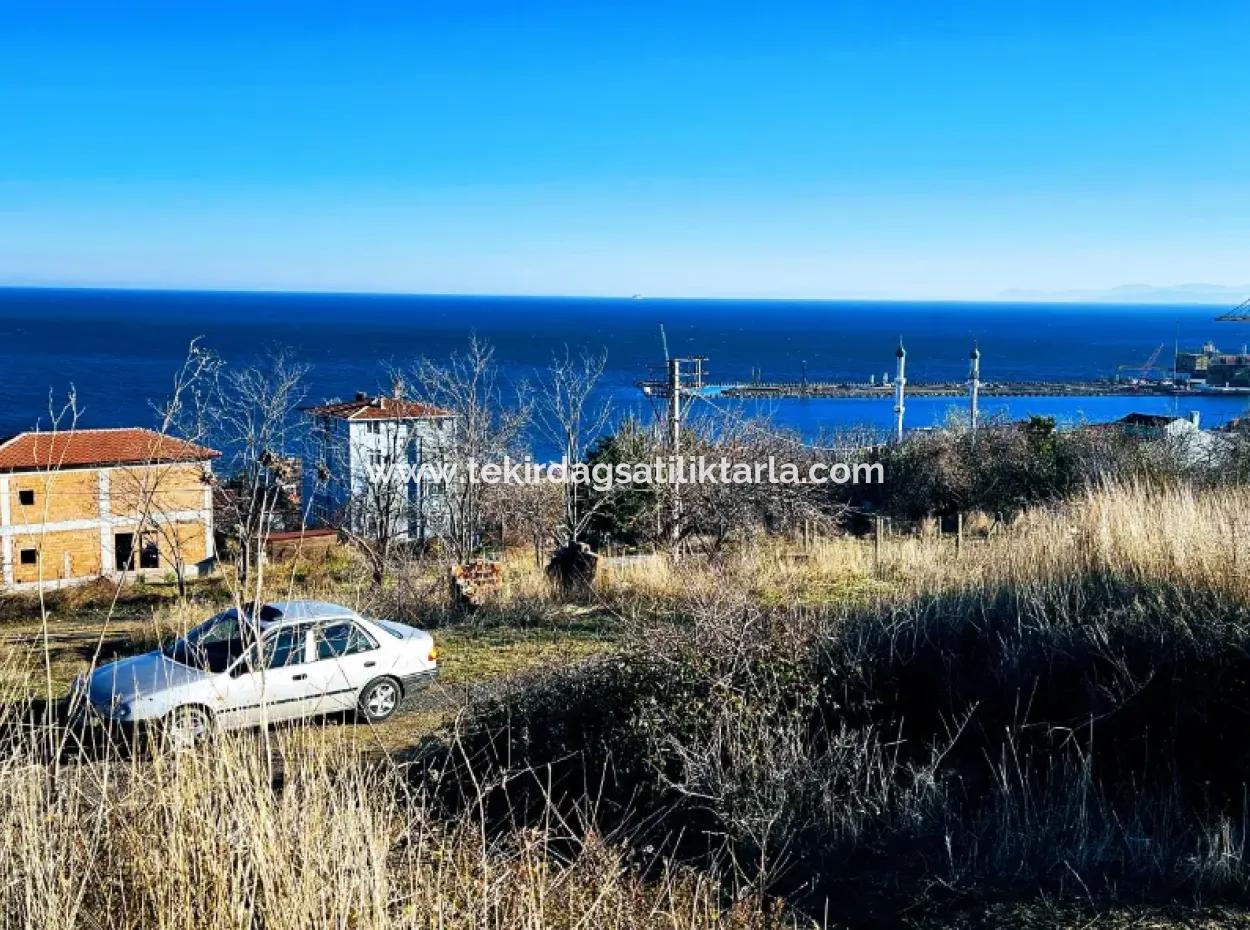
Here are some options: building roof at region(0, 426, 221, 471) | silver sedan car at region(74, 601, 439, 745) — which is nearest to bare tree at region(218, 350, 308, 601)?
silver sedan car at region(74, 601, 439, 745)

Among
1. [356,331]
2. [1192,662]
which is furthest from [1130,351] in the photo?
[1192,662]

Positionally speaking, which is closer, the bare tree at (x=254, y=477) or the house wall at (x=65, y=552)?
the bare tree at (x=254, y=477)

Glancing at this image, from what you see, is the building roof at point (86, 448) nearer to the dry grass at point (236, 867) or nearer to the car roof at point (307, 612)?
the car roof at point (307, 612)

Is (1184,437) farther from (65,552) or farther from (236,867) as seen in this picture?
(65,552)

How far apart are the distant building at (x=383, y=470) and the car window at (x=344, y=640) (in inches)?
356

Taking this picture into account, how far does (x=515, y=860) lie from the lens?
4.31m

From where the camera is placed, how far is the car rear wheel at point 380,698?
891cm

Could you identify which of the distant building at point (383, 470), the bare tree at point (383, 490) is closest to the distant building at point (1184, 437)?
the distant building at point (383, 470)

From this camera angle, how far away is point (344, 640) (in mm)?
9102

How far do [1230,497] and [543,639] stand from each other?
692 centimetres

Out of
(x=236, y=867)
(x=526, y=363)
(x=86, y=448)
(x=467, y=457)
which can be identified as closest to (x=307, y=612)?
(x=236, y=867)

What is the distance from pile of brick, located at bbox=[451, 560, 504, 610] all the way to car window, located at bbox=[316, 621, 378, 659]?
4.61 m

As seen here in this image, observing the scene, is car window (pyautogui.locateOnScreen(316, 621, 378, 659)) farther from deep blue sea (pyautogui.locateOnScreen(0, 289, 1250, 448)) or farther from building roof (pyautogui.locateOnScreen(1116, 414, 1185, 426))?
deep blue sea (pyautogui.locateOnScreen(0, 289, 1250, 448))

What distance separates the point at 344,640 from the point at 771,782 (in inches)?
177
